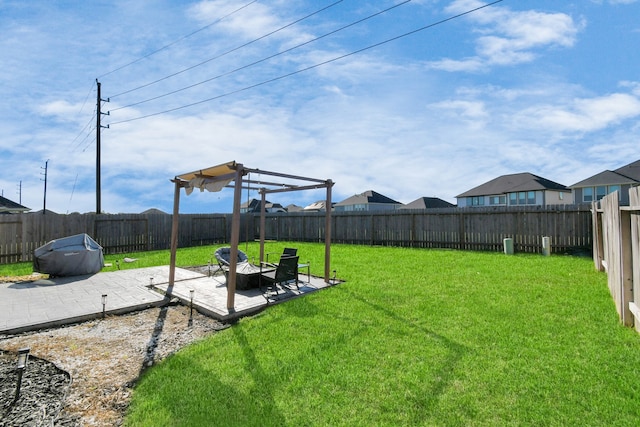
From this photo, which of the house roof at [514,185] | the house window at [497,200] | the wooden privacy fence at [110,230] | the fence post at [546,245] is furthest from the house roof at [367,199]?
the fence post at [546,245]

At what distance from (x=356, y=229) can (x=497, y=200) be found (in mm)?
24960

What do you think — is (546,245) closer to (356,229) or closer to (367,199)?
(356,229)

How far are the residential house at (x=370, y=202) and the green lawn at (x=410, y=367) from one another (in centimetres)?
3865

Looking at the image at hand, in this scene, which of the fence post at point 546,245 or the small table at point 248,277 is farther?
the fence post at point 546,245

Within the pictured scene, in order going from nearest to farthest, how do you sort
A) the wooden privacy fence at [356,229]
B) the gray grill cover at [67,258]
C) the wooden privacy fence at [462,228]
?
1. the gray grill cover at [67,258]
2. the wooden privacy fence at [462,228]
3. the wooden privacy fence at [356,229]

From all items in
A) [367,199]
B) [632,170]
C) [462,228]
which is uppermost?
[632,170]

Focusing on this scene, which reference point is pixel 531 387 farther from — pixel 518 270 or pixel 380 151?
pixel 380 151

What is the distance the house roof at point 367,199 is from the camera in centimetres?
4438

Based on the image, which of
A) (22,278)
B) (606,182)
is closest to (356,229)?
(22,278)

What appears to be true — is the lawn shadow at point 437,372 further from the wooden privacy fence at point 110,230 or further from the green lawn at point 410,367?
the wooden privacy fence at point 110,230

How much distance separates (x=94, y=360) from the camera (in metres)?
3.63

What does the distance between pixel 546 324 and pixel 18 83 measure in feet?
49.8

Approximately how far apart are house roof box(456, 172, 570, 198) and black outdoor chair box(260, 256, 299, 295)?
32.4m

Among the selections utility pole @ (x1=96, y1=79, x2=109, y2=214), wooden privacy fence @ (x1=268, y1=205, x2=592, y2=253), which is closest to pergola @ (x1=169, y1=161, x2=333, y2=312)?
wooden privacy fence @ (x1=268, y1=205, x2=592, y2=253)
